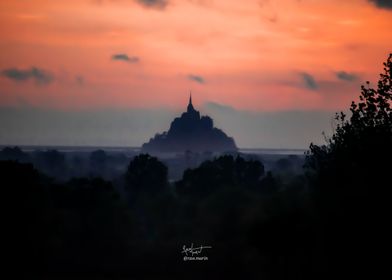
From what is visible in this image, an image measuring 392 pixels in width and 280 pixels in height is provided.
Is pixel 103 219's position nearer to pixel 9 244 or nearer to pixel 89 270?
pixel 89 270

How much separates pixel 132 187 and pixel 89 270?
33.1 m

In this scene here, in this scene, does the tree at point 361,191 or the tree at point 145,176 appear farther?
the tree at point 145,176
